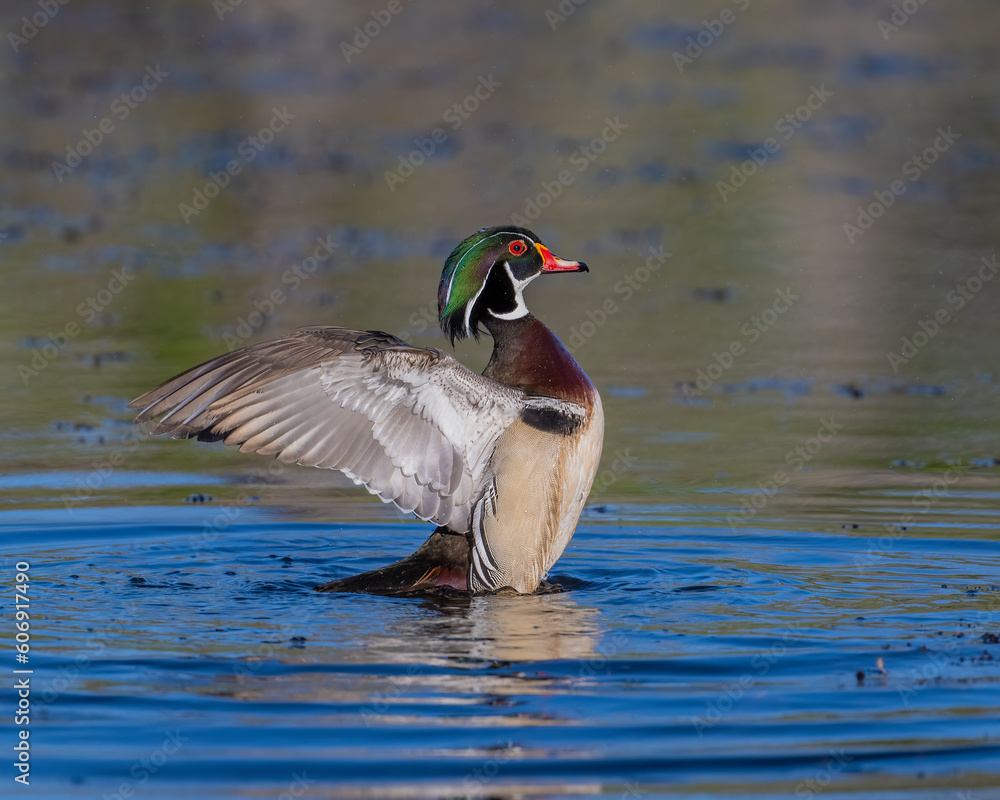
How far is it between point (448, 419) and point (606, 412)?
381cm

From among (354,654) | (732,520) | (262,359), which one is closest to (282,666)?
(354,654)

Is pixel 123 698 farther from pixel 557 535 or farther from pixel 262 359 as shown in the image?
pixel 557 535

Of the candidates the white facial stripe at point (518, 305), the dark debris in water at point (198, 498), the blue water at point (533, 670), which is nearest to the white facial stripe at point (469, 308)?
the white facial stripe at point (518, 305)

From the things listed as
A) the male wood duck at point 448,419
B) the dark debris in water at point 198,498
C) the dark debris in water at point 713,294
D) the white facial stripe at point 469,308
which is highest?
the dark debris in water at point 713,294

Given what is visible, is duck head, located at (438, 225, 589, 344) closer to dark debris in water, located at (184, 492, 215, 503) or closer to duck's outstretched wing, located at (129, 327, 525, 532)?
duck's outstretched wing, located at (129, 327, 525, 532)

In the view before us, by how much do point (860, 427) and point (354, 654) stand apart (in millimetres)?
5186

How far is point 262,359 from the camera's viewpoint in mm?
7367

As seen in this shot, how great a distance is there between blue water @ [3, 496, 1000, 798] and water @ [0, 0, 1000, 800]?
0.07ft

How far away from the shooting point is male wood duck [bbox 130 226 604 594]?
7.27 meters

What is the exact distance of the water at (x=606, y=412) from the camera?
18.8 ft

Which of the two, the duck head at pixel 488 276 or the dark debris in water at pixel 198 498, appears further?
the dark debris in water at pixel 198 498

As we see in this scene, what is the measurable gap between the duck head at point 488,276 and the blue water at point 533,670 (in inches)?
53.8

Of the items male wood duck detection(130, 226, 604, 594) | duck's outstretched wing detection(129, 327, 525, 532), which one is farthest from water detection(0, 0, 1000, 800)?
duck's outstretched wing detection(129, 327, 525, 532)

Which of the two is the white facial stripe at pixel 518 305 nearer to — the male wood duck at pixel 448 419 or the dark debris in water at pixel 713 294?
the male wood duck at pixel 448 419
